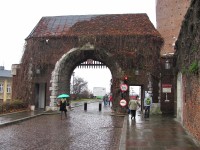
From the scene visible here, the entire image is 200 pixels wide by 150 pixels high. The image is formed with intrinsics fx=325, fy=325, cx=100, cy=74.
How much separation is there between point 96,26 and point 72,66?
13.4ft

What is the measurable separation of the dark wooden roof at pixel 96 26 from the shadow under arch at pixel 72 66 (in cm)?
159

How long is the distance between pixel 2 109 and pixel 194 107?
1567 cm

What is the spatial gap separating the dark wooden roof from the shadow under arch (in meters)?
1.59

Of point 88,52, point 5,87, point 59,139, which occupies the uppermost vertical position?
point 88,52

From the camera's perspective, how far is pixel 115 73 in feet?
85.7

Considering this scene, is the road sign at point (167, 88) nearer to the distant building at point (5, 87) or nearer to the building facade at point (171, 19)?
the building facade at point (171, 19)

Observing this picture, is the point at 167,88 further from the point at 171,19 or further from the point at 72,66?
the point at 171,19

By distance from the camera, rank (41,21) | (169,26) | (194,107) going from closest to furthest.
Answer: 1. (194,107)
2. (41,21)
3. (169,26)

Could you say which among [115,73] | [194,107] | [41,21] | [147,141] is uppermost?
[41,21]

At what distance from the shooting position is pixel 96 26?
27906 mm

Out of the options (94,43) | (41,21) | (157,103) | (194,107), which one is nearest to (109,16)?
(94,43)

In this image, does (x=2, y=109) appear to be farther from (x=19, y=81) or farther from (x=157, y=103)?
(x=157, y=103)

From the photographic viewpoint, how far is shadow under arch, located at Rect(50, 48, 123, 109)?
26.1 m

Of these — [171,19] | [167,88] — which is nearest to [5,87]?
[171,19]
